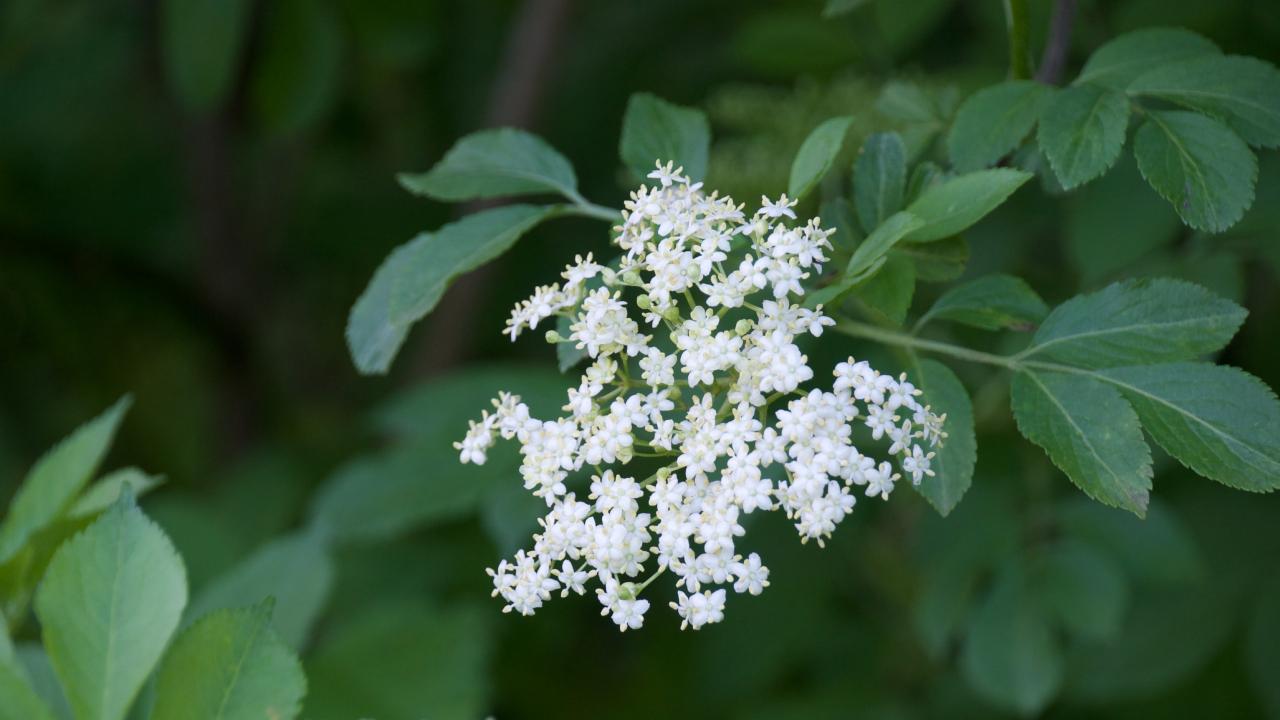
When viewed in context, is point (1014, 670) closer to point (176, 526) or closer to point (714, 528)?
point (714, 528)

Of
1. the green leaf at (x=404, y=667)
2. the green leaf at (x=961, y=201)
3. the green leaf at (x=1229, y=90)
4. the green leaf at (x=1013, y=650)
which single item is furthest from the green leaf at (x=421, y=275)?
the green leaf at (x=1013, y=650)

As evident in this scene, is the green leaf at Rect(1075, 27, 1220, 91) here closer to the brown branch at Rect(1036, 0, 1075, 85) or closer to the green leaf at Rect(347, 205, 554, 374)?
the brown branch at Rect(1036, 0, 1075, 85)

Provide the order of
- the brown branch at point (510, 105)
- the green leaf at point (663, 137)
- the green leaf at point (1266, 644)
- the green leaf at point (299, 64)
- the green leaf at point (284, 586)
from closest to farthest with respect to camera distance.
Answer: the green leaf at point (663, 137) → the green leaf at point (284, 586) → the green leaf at point (1266, 644) → the green leaf at point (299, 64) → the brown branch at point (510, 105)

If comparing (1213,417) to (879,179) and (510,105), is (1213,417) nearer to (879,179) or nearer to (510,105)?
(879,179)

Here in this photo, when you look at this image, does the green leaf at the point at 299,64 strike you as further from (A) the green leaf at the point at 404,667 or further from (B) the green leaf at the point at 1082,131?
(B) the green leaf at the point at 1082,131

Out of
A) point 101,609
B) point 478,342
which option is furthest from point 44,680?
point 478,342
